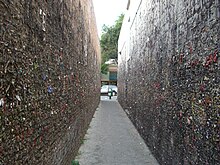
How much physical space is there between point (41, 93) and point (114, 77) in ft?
140

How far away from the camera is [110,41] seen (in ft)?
141

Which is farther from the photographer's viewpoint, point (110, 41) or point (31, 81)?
point (110, 41)

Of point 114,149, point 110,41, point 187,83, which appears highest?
point 110,41

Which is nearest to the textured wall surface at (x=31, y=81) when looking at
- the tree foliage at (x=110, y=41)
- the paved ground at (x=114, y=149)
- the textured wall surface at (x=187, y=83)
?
the textured wall surface at (x=187, y=83)

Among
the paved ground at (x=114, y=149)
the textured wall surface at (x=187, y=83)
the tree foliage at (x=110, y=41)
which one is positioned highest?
the tree foliage at (x=110, y=41)

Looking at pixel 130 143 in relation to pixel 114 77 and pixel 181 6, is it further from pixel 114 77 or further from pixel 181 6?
pixel 114 77

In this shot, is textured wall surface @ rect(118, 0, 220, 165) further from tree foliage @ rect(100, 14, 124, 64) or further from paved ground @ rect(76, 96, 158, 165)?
tree foliage @ rect(100, 14, 124, 64)

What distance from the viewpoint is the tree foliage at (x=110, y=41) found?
42562mm

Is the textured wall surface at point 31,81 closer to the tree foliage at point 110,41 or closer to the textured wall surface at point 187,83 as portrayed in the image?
the textured wall surface at point 187,83

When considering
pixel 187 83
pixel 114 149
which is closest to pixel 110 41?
pixel 114 149

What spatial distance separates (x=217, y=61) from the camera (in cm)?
274

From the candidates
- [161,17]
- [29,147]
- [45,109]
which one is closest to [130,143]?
[161,17]

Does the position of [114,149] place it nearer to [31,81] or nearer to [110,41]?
[31,81]

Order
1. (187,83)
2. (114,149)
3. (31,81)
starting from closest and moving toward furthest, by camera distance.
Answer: (31,81) < (187,83) < (114,149)
